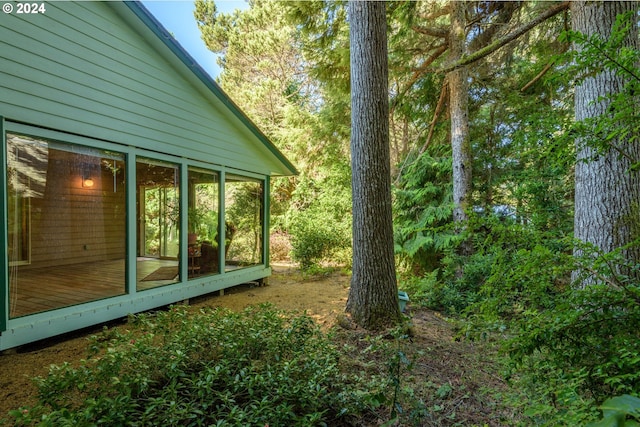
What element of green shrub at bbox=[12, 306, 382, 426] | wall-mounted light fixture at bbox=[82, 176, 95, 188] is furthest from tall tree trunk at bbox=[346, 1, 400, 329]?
wall-mounted light fixture at bbox=[82, 176, 95, 188]

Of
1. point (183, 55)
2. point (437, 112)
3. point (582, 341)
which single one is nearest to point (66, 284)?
point (183, 55)

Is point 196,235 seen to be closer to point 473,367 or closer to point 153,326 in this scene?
point 153,326

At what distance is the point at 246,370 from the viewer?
2258 mm

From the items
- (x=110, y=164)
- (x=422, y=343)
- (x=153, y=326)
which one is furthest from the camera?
(x=110, y=164)

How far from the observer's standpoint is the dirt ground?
8.29 feet

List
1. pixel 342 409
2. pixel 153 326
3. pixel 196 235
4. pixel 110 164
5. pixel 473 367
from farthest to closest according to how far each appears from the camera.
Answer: pixel 196 235, pixel 110 164, pixel 473 367, pixel 153 326, pixel 342 409

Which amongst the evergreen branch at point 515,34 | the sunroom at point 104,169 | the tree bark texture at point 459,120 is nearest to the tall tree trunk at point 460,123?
the tree bark texture at point 459,120

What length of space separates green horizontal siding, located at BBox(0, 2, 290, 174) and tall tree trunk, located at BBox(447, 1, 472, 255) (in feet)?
→ 15.6

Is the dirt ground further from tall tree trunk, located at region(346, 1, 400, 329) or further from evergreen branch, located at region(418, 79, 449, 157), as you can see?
evergreen branch, located at region(418, 79, 449, 157)

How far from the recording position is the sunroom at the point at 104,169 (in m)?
3.44

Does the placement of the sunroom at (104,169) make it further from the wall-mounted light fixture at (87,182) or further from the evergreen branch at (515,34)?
the evergreen branch at (515,34)

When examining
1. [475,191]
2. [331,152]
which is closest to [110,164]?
[475,191]

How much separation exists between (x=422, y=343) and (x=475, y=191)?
169 inches

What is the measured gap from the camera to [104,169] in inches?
169
